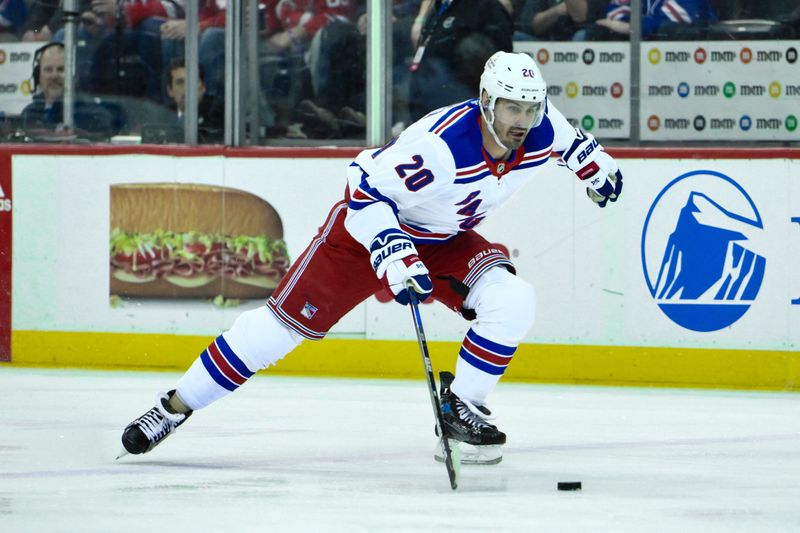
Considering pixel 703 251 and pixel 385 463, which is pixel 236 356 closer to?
pixel 385 463

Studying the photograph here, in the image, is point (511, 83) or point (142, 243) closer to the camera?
point (511, 83)

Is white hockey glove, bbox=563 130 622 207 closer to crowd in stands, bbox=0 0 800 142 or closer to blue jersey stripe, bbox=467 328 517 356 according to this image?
blue jersey stripe, bbox=467 328 517 356

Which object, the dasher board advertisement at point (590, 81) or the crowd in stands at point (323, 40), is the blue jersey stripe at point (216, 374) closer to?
the crowd in stands at point (323, 40)

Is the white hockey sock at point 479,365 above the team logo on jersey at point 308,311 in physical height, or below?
below

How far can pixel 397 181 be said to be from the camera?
3.97m

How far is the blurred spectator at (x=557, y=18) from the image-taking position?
650cm

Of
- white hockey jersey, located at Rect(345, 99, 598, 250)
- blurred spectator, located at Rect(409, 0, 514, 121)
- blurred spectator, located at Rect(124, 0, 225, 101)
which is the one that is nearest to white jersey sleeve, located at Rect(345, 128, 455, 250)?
white hockey jersey, located at Rect(345, 99, 598, 250)

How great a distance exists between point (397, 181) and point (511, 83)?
15.1 inches

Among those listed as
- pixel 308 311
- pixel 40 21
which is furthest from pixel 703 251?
pixel 40 21

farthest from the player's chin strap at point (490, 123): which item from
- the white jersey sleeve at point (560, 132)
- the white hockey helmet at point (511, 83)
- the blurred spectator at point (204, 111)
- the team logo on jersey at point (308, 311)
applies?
the blurred spectator at point (204, 111)

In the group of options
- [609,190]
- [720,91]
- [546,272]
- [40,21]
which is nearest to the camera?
[609,190]

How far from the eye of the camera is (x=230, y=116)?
678cm

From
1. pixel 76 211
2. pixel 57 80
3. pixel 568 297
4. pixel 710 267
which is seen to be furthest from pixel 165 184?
pixel 710 267

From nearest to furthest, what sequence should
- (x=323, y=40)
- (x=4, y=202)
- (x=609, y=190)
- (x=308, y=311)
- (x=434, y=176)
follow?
(x=434, y=176)
(x=308, y=311)
(x=609, y=190)
(x=4, y=202)
(x=323, y=40)
